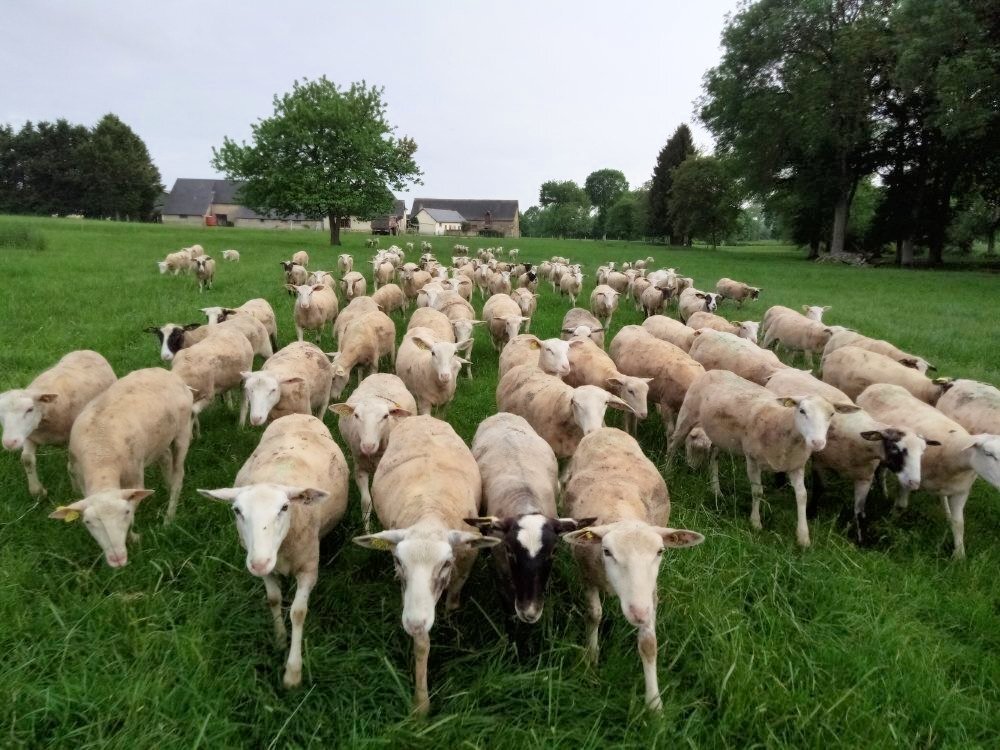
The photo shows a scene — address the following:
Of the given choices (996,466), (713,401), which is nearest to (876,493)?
(996,466)

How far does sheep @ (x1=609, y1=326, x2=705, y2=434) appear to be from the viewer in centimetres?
736

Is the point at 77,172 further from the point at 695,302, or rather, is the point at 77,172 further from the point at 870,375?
the point at 870,375

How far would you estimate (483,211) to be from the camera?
4380 inches

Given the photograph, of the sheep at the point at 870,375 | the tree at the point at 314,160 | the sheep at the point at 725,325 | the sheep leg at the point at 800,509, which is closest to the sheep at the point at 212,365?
the sheep leg at the point at 800,509

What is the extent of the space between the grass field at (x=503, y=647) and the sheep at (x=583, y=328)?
4.13 meters

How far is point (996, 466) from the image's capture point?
4.69 m

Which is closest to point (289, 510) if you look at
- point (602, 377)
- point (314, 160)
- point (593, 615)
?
point (593, 615)

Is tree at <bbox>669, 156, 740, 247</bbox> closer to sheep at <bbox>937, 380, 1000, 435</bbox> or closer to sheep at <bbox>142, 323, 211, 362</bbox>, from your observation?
sheep at <bbox>937, 380, 1000, 435</bbox>

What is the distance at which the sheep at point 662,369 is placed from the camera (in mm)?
7363

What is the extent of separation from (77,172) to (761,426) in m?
93.8

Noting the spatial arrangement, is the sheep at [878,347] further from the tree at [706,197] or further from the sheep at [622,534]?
the tree at [706,197]

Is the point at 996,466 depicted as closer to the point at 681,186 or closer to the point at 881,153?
the point at 881,153

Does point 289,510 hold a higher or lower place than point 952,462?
higher

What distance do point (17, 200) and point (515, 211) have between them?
77265 mm
